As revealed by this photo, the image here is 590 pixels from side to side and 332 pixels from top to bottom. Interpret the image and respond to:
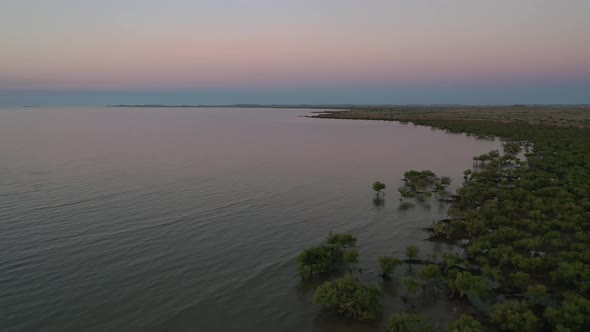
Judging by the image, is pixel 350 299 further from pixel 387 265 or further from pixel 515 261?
pixel 515 261

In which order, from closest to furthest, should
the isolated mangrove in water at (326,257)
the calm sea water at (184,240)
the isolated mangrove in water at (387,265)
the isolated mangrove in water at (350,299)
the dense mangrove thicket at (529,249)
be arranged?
the dense mangrove thicket at (529,249) < the isolated mangrove in water at (350,299) < the calm sea water at (184,240) < the isolated mangrove in water at (387,265) < the isolated mangrove in water at (326,257)

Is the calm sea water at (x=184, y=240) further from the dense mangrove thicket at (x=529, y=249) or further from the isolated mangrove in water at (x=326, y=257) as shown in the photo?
the dense mangrove thicket at (x=529, y=249)

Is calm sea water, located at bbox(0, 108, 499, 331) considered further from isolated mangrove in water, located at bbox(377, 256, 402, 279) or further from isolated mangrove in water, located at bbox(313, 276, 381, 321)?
isolated mangrove in water, located at bbox(377, 256, 402, 279)

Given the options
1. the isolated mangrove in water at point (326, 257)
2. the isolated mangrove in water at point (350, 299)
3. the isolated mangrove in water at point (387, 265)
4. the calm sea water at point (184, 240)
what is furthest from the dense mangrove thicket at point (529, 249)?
the isolated mangrove in water at point (326, 257)

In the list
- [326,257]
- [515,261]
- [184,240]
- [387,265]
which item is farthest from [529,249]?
[184,240]

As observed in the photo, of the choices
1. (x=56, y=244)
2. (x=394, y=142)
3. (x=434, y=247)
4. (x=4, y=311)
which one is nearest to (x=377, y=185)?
(x=434, y=247)

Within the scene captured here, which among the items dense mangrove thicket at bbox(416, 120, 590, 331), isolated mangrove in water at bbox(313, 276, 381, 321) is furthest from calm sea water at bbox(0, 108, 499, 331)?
dense mangrove thicket at bbox(416, 120, 590, 331)
